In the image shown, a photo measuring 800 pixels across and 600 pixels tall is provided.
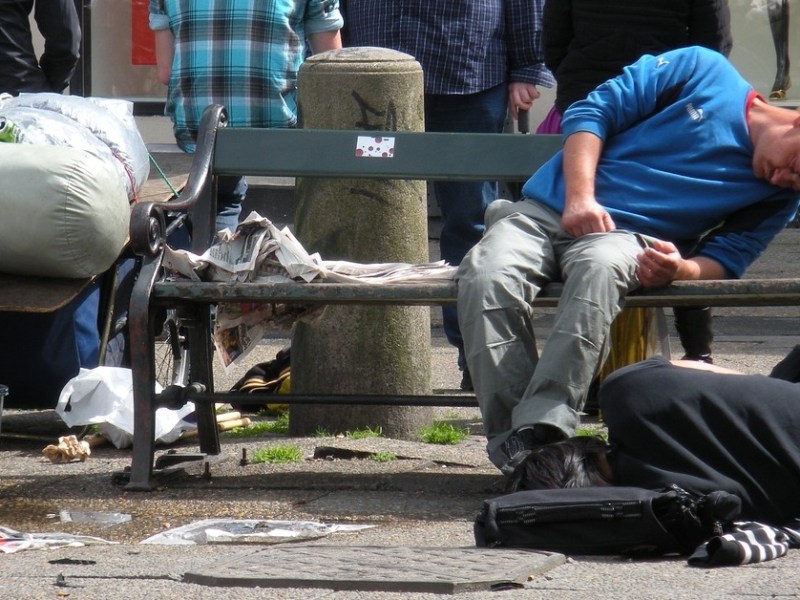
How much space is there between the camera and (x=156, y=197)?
5.68 meters

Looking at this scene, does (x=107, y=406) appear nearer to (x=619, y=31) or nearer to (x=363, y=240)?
(x=363, y=240)

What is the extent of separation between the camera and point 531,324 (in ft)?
13.4

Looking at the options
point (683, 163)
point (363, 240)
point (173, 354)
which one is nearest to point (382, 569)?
point (683, 163)

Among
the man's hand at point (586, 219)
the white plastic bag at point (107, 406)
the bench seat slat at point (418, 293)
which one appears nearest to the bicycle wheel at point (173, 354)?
the white plastic bag at point (107, 406)

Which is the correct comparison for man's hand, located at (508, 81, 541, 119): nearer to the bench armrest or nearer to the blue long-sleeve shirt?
the bench armrest

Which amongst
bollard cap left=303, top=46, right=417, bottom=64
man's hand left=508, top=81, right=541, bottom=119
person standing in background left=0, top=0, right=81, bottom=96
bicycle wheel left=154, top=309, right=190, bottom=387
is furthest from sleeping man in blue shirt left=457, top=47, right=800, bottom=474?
person standing in background left=0, top=0, right=81, bottom=96

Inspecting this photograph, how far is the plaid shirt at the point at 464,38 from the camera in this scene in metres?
6.25

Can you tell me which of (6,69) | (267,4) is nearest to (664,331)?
(267,4)

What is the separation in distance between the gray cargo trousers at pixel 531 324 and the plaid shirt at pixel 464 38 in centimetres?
211

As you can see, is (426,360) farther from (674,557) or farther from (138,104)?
(138,104)

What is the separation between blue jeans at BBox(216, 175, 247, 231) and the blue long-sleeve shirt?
1.83m

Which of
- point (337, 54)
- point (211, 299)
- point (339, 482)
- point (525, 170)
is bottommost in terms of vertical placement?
point (339, 482)

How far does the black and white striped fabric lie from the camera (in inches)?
125

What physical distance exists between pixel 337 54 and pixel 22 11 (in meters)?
2.38
